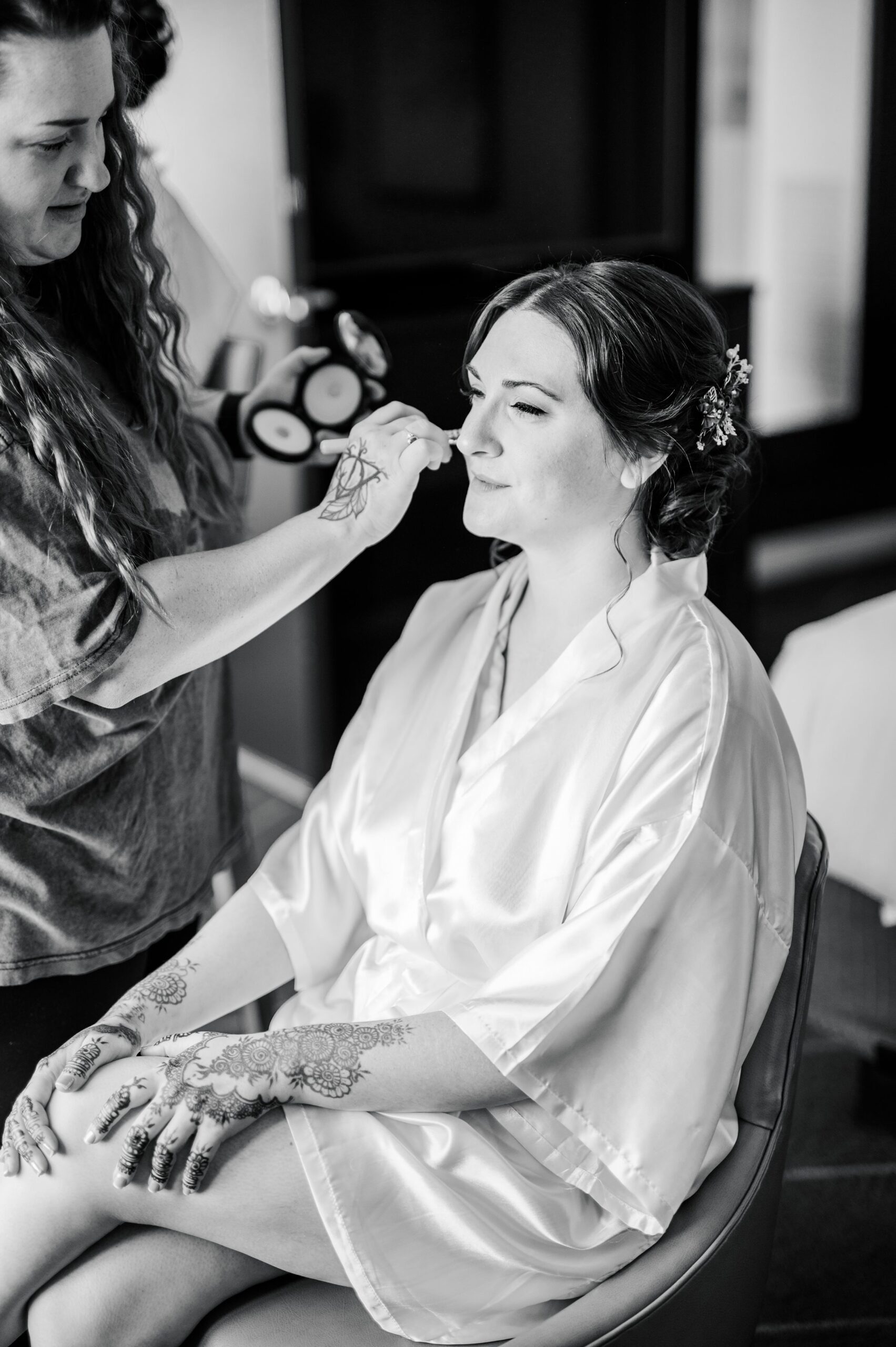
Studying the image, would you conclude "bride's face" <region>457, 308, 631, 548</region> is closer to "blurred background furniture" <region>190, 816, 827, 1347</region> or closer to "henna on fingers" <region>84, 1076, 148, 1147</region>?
"blurred background furniture" <region>190, 816, 827, 1347</region>

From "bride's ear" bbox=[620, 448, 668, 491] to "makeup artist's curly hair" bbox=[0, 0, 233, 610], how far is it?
461 millimetres

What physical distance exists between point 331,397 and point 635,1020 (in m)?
0.77

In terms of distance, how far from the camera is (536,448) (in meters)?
1.34

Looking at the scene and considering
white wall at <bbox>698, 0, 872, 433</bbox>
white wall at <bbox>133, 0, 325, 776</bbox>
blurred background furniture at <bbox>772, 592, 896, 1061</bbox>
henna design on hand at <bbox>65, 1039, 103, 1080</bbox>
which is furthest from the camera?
white wall at <bbox>698, 0, 872, 433</bbox>

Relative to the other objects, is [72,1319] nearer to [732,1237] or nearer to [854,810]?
[732,1237]

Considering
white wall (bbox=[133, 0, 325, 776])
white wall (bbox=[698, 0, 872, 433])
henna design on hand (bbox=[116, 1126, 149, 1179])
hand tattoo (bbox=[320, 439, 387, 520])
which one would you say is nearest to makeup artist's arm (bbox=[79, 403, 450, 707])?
hand tattoo (bbox=[320, 439, 387, 520])

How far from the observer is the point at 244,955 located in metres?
1.45

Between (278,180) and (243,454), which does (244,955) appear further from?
(278,180)

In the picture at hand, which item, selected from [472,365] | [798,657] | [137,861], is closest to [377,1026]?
[137,861]

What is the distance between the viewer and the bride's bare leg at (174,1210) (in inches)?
44.8

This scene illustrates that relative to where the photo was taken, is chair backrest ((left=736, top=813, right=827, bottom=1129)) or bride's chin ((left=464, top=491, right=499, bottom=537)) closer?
chair backrest ((left=736, top=813, right=827, bottom=1129))

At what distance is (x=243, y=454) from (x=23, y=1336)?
3.19ft

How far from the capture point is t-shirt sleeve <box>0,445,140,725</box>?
1127 mm

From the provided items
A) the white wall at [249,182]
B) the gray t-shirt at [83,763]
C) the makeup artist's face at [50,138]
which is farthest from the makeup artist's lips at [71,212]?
the white wall at [249,182]
